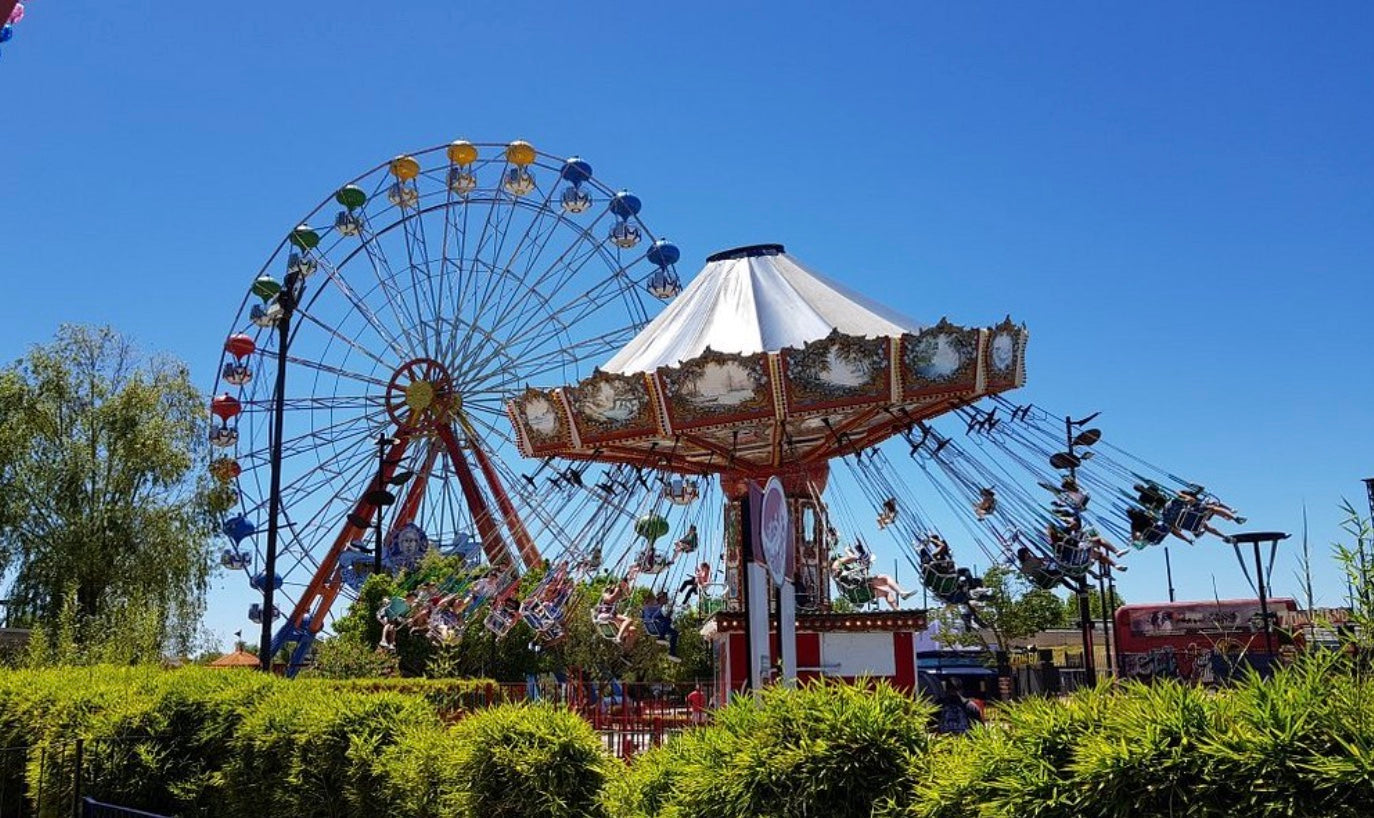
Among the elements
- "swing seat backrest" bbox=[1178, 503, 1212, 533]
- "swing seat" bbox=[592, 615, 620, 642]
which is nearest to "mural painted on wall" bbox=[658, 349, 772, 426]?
"swing seat backrest" bbox=[1178, 503, 1212, 533]

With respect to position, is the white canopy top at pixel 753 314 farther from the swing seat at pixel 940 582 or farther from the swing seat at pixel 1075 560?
the swing seat at pixel 1075 560

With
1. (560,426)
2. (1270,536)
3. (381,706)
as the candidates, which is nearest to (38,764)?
(381,706)

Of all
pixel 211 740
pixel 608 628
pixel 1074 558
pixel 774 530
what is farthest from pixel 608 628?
pixel 774 530

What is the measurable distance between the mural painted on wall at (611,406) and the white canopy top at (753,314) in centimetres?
46

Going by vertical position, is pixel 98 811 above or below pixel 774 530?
below

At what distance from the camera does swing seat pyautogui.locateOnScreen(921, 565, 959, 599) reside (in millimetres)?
15414

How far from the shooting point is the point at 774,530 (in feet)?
25.5

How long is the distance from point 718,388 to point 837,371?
1496mm

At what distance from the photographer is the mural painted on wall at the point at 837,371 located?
14.0 m

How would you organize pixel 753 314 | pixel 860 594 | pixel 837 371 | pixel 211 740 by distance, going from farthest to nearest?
pixel 860 594
pixel 753 314
pixel 837 371
pixel 211 740

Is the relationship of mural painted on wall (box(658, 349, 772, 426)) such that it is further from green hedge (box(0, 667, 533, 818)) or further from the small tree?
the small tree

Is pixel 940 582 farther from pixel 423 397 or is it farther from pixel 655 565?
pixel 423 397

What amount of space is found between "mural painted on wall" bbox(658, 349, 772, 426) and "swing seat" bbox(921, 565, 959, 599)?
3494 mm

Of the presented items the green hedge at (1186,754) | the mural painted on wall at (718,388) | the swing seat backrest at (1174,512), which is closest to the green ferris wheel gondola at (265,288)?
the mural painted on wall at (718,388)
